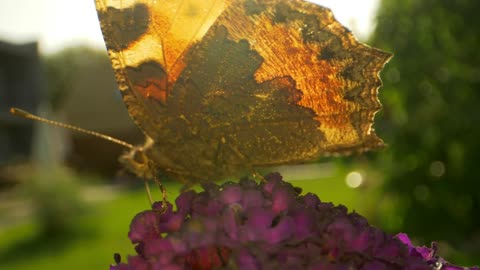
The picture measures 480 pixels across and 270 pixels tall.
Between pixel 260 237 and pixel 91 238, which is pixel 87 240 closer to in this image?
pixel 91 238

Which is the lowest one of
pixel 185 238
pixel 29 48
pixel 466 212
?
pixel 185 238


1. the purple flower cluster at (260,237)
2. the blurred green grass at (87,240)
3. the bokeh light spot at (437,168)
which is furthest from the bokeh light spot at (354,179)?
the purple flower cluster at (260,237)

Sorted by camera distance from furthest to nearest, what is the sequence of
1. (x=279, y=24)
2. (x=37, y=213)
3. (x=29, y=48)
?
(x=29, y=48)
(x=37, y=213)
(x=279, y=24)

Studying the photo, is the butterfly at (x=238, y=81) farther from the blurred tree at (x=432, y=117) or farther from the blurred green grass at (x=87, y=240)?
the blurred green grass at (x=87, y=240)

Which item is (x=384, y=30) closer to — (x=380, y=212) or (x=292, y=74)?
(x=380, y=212)

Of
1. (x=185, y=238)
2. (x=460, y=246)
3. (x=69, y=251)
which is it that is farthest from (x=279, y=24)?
(x=69, y=251)

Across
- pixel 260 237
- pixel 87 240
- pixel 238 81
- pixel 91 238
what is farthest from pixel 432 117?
pixel 91 238
